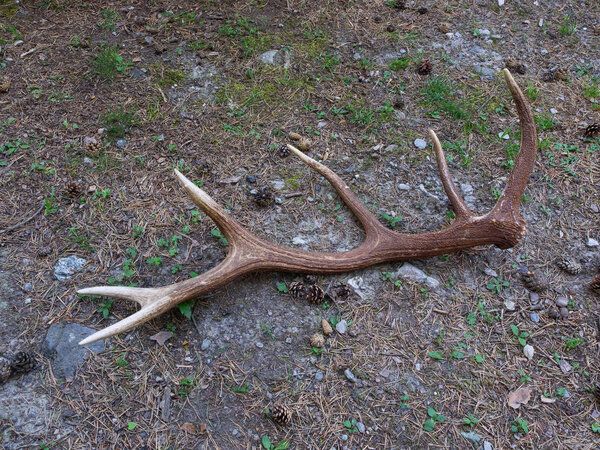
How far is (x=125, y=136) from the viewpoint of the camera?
340cm

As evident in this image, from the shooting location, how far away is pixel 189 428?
2.25m

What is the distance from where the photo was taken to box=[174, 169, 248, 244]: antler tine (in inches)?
95.7

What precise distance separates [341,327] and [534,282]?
1312 millimetres

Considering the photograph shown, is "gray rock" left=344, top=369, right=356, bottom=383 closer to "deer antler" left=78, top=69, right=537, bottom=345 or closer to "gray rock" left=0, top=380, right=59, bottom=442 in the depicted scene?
"deer antler" left=78, top=69, right=537, bottom=345

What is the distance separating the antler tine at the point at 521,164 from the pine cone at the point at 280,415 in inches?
71.9

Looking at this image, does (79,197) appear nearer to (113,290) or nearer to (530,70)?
(113,290)

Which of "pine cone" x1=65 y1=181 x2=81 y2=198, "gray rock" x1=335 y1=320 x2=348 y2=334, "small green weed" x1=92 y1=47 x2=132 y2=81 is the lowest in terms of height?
"gray rock" x1=335 y1=320 x2=348 y2=334

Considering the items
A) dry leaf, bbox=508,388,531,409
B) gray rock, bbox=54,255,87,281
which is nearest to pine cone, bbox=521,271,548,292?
dry leaf, bbox=508,388,531,409

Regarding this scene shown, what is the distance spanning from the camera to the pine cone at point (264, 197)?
3037 millimetres

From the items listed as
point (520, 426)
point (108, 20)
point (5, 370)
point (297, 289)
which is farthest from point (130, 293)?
point (108, 20)

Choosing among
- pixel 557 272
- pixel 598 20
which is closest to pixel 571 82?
pixel 598 20

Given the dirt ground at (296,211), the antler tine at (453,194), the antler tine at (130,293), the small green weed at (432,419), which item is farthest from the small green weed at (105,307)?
the antler tine at (453,194)

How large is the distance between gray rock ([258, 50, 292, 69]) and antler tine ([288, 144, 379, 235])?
125 centimetres

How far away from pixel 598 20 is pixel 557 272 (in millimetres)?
3185
